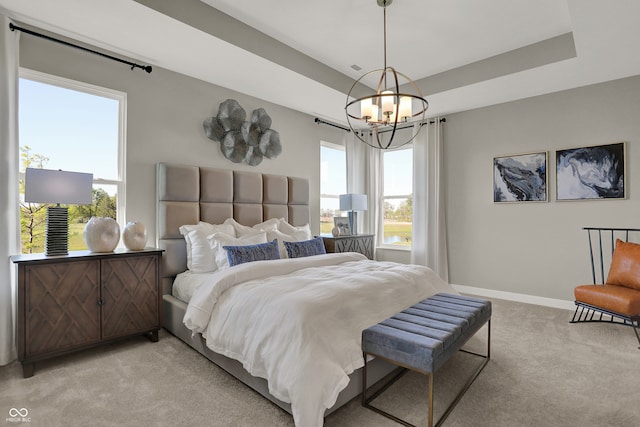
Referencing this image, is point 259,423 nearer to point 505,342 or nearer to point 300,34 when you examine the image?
point 505,342

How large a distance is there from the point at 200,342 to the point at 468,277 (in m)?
3.93

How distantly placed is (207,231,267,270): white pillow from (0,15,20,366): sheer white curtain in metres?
1.53

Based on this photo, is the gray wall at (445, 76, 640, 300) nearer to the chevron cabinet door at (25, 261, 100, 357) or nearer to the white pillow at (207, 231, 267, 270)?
the white pillow at (207, 231, 267, 270)

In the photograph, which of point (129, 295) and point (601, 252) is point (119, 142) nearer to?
point (129, 295)

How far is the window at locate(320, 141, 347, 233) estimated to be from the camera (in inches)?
224

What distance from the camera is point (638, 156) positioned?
12.3 feet

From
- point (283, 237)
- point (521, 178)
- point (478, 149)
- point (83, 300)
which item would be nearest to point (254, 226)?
point (283, 237)

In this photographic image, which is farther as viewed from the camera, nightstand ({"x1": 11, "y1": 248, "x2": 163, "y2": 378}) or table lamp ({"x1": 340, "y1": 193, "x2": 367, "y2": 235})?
table lamp ({"x1": 340, "y1": 193, "x2": 367, "y2": 235})

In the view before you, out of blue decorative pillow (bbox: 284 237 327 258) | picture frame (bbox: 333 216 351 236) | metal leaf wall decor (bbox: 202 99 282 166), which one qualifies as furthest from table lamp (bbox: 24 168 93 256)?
picture frame (bbox: 333 216 351 236)

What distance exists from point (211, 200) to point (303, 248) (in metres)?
1.22


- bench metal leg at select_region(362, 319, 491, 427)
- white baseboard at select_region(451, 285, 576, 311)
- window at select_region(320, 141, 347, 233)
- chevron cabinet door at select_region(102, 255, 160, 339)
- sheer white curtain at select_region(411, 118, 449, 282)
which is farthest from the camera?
window at select_region(320, 141, 347, 233)

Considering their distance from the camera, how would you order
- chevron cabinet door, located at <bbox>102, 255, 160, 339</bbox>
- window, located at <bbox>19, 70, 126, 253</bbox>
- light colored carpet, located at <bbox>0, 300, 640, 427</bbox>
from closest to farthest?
1. light colored carpet, located at <bbox>0, 300, 640, 427</bbox>
2. chevron cabinet door, located at <bbox>102, 255, 160, 339</bbox>
3. window, located at <bbox>19, 70, 126, 253</bbox>

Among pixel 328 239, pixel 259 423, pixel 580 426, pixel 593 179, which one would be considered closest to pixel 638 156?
pixel 593 179

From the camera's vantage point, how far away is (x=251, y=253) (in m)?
3.24
